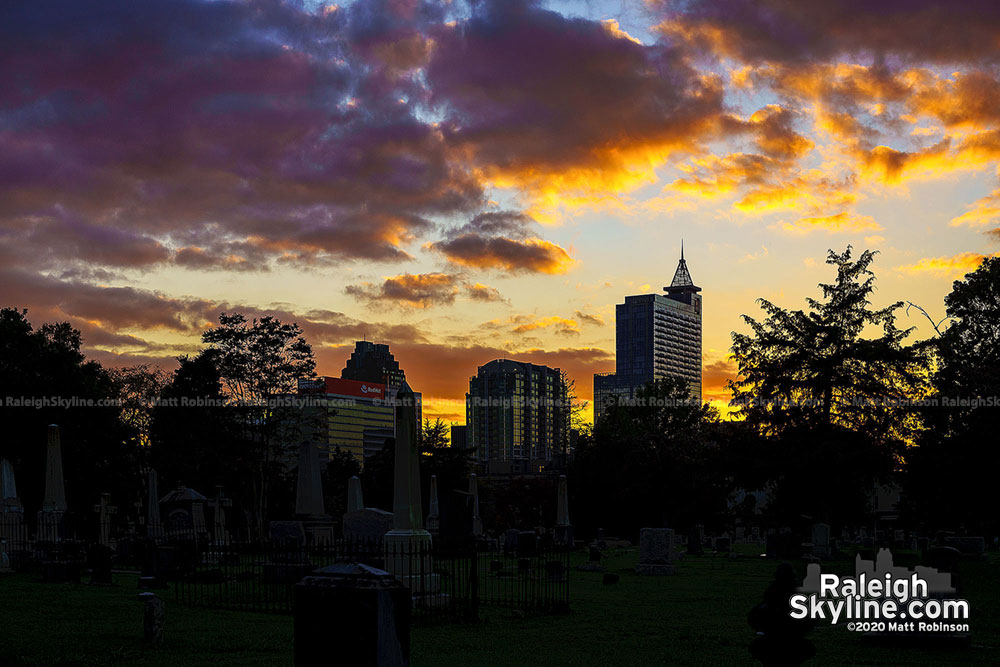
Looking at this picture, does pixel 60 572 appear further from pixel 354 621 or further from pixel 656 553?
pixel 354 621

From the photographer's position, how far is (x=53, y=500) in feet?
86.8

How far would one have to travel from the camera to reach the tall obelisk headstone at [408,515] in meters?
17.0

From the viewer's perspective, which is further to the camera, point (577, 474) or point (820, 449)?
point (577, 474)

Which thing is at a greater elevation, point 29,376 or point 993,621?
point 29,376

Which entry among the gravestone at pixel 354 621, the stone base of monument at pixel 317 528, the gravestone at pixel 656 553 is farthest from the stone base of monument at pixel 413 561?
the gravestone at pixel 656 553

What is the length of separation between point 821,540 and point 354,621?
3889 cm

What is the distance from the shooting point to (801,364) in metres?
44.1

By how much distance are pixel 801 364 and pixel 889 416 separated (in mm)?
4617

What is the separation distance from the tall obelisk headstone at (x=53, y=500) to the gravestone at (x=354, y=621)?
2395 cm

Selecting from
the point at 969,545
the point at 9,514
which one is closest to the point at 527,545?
the point at 9,514

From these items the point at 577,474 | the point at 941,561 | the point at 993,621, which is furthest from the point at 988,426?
the point at 577,474

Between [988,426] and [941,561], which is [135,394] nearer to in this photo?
[988,426]

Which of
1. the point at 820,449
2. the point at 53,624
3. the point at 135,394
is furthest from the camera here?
the point at 135,394

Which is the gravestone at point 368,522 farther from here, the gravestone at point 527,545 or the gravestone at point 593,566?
the gravestone at point 527,545
